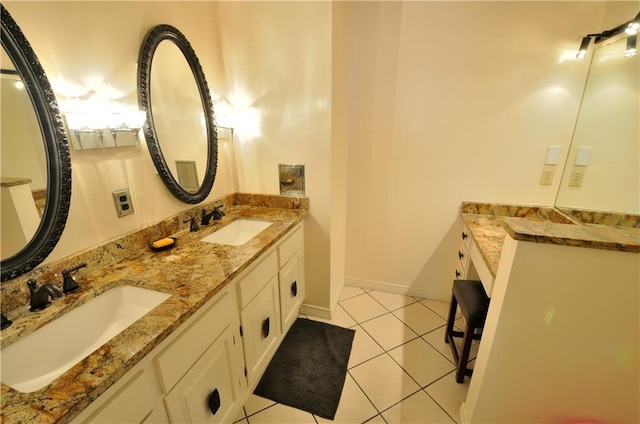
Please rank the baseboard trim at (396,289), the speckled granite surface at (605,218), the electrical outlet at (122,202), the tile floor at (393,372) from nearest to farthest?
the electrical outlet at (122,202)
the tile floor at (393,372)
the speckled granite surface at (605,218)
the baseboard trim at (396,289)

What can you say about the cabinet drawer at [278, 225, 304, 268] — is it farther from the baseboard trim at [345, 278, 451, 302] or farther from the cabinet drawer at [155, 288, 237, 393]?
the baseboard trim at [345, 278, 451, 302]

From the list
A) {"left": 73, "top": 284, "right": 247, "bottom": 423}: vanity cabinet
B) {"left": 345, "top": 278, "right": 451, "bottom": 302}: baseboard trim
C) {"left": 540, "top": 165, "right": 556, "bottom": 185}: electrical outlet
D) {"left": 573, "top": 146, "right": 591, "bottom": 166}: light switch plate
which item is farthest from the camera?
{"left": 345, "top": 278, "right": 451, "bottom": 302}: baseboard trim

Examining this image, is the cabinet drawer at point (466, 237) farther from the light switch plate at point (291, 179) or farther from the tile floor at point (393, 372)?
the light switch plate at point (291, 179)

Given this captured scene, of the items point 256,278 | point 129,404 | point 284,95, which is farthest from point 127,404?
point 284,95

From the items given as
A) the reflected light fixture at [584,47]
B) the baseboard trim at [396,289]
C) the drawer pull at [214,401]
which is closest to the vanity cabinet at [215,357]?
the drawer pull at [214,401]

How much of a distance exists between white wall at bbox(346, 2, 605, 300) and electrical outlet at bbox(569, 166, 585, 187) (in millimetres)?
78

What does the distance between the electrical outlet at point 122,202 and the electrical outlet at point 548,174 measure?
2.57 metres

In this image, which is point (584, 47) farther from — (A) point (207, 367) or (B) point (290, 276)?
(A) point (207, 367)

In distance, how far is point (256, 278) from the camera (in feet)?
4.42

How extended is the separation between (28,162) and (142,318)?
680 mm

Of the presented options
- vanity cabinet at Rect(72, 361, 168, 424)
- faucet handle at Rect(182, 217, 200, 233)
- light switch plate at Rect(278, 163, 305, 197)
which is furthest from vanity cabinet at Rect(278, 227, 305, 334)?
vanity cabinet at Rect(72, 361, 168, 424)

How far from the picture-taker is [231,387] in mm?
1226

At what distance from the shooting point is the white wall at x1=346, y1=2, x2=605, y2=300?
1.66 metres

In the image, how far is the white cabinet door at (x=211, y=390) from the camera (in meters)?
0.91
